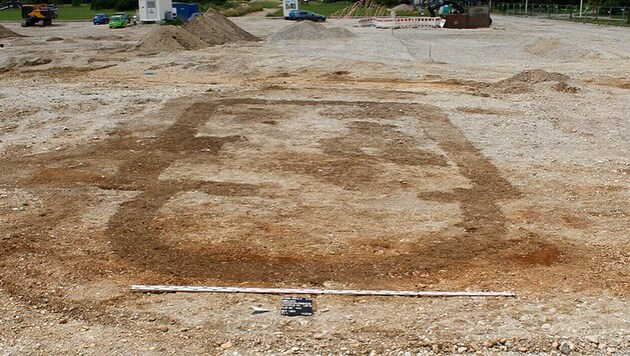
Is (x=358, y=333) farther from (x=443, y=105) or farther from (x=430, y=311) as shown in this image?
(x=443, y=105)

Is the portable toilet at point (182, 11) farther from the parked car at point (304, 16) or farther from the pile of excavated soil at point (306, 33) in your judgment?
the pile of excavated soil at point (306, 33)

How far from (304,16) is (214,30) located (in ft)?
88.9

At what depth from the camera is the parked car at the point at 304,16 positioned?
66.4 m

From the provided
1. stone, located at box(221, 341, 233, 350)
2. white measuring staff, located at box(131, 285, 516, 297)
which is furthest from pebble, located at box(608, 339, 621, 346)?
stone, located at box(221, 341, 233, 350)

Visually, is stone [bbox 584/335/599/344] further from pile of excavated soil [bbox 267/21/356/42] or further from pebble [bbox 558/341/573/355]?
pile of excavated soil [bbox 267/21/356/42]

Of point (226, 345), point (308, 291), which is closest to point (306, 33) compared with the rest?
point (308, 291)

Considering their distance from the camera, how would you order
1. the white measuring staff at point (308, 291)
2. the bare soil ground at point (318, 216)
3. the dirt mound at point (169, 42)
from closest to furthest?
1. the bare soil ground at point (318, 216)
2. the white measuring staff at point (308, 291)
3. the dirt mound at point (169, 42)

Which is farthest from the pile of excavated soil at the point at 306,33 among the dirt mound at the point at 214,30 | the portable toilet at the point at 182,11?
the portable toilet at the point at 182,11

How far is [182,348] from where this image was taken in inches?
246

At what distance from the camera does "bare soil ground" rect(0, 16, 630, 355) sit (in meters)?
6.60

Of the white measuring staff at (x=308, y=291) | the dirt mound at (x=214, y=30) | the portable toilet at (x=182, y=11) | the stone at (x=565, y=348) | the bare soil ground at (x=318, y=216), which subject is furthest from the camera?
the portable toilet at (x=182, y=11)

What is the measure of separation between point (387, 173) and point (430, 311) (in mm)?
5299

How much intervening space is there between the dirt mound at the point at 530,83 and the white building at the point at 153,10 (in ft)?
146

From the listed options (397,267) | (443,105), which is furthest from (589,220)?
(443,105)
